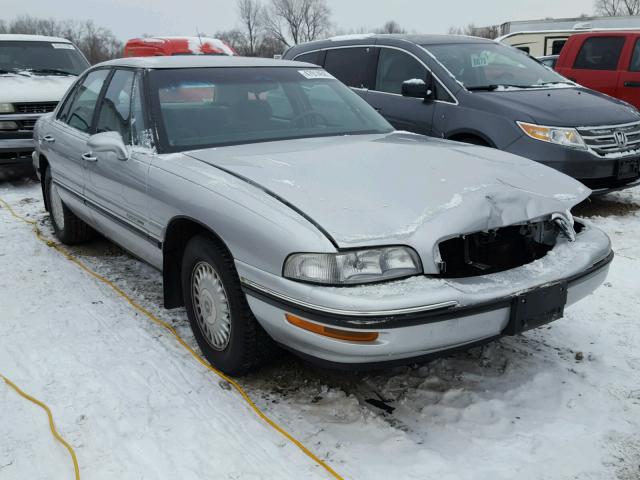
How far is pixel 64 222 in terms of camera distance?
5.02 m

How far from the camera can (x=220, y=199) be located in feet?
8.85

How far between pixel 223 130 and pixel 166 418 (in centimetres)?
163

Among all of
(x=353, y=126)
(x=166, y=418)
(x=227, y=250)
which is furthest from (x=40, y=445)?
(x=353, y=126)

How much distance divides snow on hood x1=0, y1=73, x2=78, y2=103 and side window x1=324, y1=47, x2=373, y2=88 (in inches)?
139

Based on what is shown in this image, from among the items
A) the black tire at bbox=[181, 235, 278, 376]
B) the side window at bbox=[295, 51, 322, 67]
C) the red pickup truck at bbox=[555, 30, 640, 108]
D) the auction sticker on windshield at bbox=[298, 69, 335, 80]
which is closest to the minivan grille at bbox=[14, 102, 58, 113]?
the side window at bbox=[295, 51, 322, 67]

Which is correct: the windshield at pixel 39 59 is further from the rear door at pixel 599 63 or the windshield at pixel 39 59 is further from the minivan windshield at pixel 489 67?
the rear door at pixel 599 63

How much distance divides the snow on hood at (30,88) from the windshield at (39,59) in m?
0.35

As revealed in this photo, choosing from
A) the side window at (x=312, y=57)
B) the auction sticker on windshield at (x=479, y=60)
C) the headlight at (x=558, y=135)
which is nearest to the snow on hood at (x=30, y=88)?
the side window at (x=312, y=57)

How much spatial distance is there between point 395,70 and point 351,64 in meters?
0.69

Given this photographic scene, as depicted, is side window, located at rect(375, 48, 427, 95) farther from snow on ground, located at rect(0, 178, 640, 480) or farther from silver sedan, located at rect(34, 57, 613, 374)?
snow on ground, located at rect(0, 178, 640, 480)

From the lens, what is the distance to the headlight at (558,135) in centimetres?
533

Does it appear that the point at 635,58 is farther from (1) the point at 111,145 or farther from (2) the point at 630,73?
(1) the point at 111,145

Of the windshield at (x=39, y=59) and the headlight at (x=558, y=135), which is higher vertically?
the windshield at (x=39, y=59)

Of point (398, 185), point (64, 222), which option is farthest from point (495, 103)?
point (64, 222)
